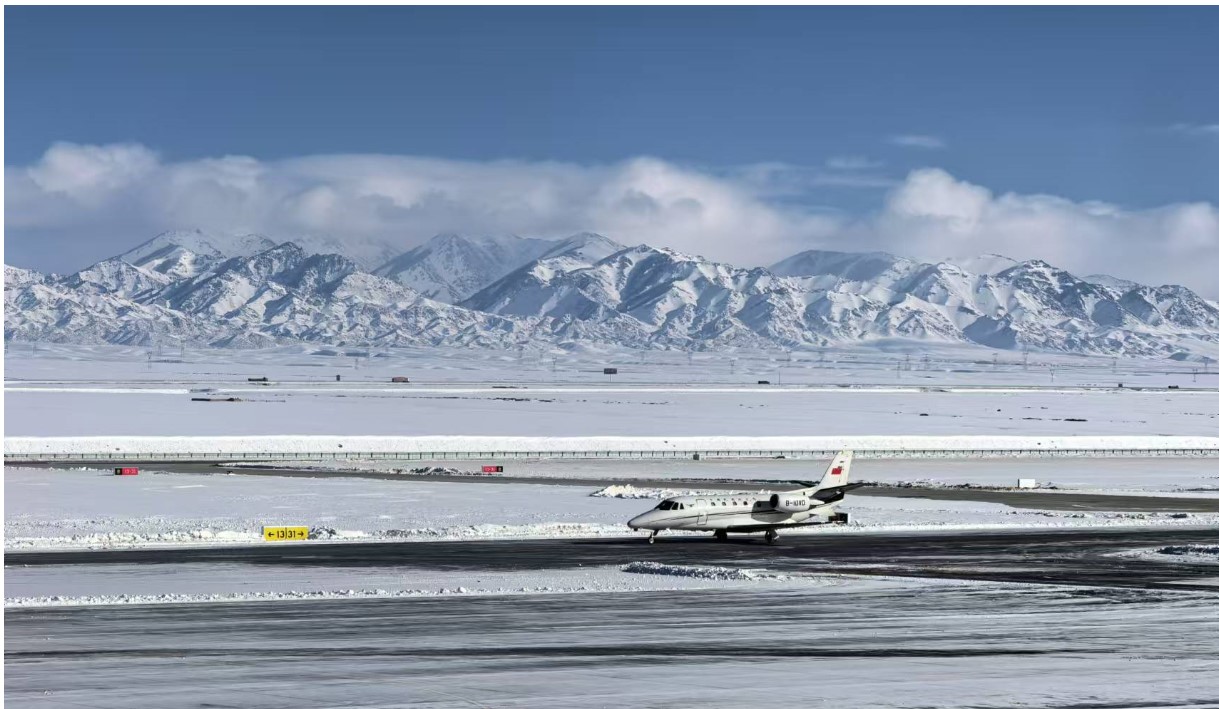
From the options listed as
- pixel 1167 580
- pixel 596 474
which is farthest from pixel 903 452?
pixel 1167 580

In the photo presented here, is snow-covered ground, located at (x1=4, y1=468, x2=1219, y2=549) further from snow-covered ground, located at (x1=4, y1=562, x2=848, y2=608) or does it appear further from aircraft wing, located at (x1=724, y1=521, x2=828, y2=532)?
snow-covered ground, located at (x1=4, y1=562, x2=848, y2=608)

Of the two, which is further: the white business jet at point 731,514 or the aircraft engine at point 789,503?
the aircraft engine at point 789,503

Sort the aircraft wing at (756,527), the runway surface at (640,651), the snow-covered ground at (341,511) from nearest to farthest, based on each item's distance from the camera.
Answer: the runway surface at (640,651)
the aircraft wing at (756,527)
the snow-covered ground at (341,511)

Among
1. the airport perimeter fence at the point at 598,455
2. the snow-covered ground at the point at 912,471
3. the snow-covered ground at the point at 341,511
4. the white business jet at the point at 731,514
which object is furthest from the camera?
the airport perimeter fence at the point at 598,455

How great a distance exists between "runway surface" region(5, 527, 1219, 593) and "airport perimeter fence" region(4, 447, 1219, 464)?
5781 centimetres

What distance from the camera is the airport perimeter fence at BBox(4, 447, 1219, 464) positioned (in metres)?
121

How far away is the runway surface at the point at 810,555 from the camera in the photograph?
180 feet

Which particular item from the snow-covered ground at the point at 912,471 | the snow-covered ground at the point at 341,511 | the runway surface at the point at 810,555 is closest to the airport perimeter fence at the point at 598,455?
the snow-covered ground at the point at 912,471

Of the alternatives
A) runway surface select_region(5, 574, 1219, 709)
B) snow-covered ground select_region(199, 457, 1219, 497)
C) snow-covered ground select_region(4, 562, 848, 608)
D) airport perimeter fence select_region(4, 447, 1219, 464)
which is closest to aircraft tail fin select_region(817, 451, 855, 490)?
snow-covered ground select_region(4, 562, 848, 608)

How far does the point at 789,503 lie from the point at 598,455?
6307 centimetres

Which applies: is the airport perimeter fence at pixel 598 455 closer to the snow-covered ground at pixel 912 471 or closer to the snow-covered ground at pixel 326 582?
the snow-covered ground at pixel 912 471

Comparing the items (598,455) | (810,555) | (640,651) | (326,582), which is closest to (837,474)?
(810,555)

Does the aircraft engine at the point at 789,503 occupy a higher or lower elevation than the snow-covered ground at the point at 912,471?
higher

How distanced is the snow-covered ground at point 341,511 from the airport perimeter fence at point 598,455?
18192 millimetres
